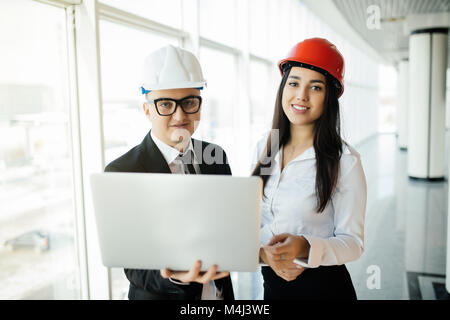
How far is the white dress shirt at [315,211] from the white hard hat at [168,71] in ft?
1.67

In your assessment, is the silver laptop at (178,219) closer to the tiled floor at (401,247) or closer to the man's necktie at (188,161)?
the man's necktie at (188,161)

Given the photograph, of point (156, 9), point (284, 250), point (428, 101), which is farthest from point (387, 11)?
point (284, 250)

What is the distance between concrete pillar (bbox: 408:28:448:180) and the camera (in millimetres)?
8578

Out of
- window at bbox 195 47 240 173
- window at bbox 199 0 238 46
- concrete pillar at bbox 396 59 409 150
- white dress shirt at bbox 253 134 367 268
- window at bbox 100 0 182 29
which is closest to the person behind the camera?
white dress shirt at bbox 253 134 367 268

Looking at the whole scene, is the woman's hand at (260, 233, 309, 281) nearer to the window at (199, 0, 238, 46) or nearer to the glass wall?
the glass wall

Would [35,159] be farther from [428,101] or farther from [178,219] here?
[428,101]

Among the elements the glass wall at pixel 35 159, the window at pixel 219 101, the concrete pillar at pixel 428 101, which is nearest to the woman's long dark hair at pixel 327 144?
the glass wall at pixel 35 159

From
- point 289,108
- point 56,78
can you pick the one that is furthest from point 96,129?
point 289,108

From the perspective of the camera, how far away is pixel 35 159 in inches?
95.3

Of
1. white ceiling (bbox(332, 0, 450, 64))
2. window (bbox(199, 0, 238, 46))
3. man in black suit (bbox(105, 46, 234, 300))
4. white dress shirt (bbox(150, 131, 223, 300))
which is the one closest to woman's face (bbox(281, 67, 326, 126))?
man in black suit (bbox(105, 46, 234, 300))
